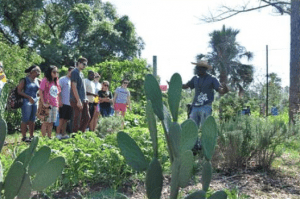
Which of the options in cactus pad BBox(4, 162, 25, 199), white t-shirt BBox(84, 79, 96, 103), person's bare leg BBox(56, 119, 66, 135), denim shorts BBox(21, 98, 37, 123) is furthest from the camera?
white t-shirt BBox(84, 79, 96, 103)

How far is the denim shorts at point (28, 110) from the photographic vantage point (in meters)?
6.06

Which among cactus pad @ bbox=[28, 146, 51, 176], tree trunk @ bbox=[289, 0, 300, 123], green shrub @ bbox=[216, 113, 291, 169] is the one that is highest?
tree trunk @ bbox=[289, 0, 300, 123]

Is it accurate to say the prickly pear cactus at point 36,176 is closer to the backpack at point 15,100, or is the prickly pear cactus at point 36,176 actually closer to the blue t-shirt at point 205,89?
the blue t-shirt at point 205,89

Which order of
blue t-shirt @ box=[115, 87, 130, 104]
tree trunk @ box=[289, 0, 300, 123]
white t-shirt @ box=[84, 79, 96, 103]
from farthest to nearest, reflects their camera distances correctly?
tree trunk @ box=[289, 0, 300, 123] → blue t-shirt @ box=[115, 87, 130, 104] → white t-shirt @ box=[84, 79, 96, 103]

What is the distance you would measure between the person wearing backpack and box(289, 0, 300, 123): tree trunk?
264 inches

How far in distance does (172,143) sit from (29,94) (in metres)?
5.49

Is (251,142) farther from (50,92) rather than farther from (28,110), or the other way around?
(28,110)

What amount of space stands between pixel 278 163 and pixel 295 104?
5.83 m

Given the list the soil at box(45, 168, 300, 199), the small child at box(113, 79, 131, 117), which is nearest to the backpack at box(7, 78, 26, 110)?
the small child at box(113, 79, 131, 117)

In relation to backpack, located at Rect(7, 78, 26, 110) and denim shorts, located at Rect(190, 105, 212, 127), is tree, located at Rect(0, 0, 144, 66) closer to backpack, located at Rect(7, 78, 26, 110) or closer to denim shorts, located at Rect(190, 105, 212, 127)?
backpack, located at Rect(7, 78, 26, 110)

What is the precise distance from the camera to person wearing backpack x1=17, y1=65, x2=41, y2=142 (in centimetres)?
596

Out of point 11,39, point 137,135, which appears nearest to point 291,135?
point 137,135

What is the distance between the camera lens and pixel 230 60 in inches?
1093

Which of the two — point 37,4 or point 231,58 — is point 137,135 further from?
point 231,58
